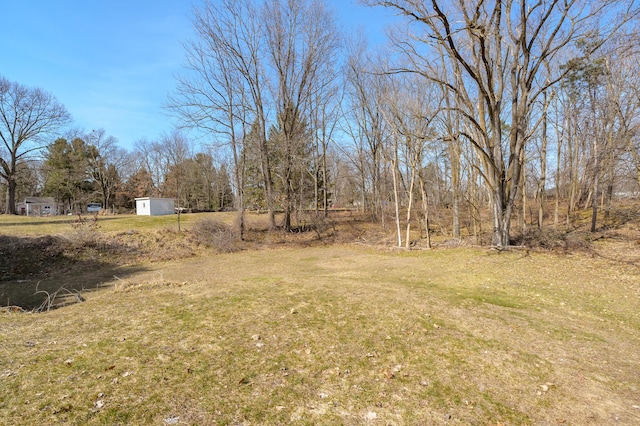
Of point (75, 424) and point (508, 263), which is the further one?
point (508, 263)

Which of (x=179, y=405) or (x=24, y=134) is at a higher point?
(x=24, y=134)

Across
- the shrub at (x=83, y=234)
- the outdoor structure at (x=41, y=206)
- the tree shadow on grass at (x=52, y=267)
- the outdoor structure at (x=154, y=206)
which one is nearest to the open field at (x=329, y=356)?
the tree shadow on grass at (x=52, y=267)

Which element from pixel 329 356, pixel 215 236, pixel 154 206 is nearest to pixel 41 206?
pixel 154 206

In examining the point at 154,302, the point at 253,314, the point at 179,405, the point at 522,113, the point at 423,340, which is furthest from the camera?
the point at 522,113

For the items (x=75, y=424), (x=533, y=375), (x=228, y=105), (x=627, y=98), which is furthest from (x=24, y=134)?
(x=627, y=98)

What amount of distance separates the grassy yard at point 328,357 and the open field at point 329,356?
0.02 metres

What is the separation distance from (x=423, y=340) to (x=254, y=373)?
2215 mm

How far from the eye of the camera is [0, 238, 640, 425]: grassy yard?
8.48 ft

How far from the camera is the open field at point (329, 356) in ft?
8.49

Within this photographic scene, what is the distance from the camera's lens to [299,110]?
752 inches

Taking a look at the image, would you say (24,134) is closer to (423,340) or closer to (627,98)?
(423,340)

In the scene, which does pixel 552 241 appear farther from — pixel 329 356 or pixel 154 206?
pixel 154 206

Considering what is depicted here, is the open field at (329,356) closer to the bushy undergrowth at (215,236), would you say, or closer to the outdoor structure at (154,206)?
the bushy undergrowth at (215,236)

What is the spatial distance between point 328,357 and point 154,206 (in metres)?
29.5
